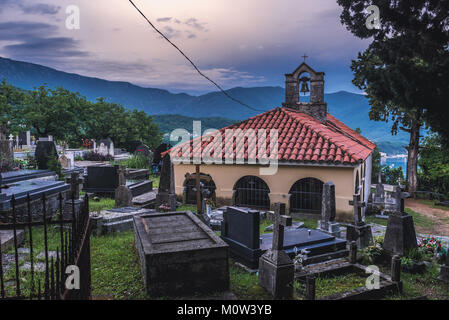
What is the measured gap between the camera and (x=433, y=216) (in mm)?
15539

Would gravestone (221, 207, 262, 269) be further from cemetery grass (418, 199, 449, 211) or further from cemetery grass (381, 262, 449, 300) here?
cemetery grass (418, 199, 449, 211)

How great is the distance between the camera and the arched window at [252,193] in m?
13.8

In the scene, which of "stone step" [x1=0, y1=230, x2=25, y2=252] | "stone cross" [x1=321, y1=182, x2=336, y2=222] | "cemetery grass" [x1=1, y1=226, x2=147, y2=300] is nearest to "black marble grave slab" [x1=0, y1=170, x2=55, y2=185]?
"cemetery grass" [x1=1, y1=226, x2=147, y2=300]

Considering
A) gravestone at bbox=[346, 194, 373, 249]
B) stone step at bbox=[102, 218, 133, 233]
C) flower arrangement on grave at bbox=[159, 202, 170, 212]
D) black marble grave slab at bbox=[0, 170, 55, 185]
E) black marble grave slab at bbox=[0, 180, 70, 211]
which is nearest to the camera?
black marble grave slab at bbox=[0, 180, 70, 211]

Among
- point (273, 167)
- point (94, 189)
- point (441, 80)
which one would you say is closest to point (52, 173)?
point (94, 189)

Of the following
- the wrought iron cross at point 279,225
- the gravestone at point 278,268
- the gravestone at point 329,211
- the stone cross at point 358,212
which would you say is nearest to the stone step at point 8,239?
the gravestone at point 278,268

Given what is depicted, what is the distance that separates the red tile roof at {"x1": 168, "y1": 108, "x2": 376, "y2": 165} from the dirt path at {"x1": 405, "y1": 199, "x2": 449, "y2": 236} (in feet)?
12.7

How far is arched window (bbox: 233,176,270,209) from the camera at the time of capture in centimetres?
1378

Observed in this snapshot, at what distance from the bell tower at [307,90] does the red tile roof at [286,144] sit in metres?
2.09
